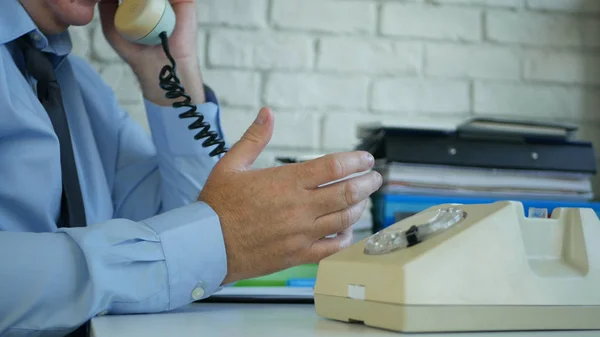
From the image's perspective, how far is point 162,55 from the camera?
1422 millimetres

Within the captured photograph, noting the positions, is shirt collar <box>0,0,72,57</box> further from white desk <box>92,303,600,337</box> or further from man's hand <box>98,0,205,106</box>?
white desk <box>92,303,600,337</box>

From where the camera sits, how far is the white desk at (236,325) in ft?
2.08

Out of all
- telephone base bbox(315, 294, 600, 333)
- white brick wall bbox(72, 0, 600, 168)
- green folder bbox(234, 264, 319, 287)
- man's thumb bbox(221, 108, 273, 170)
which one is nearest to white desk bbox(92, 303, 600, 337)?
telephone base bbox(315, 294, 600, 333)

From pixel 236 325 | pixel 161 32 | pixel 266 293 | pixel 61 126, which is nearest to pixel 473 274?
pixel 236 325

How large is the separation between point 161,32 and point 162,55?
9 centimetres

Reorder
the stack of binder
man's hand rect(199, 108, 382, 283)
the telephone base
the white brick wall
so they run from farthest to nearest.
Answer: the white brick wall, the stack of binder, man's hand rect(199, 108, 382, 283), the telephone base

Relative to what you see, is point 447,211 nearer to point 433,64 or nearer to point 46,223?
point 46,223

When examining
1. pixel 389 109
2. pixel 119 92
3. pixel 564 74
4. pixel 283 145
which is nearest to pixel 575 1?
pixel 564 74

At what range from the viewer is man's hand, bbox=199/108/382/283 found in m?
0.91

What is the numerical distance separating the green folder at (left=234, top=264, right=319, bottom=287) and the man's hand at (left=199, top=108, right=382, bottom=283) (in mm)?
293

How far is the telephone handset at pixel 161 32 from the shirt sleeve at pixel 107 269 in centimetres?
40

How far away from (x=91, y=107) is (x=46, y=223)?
1.25 feet

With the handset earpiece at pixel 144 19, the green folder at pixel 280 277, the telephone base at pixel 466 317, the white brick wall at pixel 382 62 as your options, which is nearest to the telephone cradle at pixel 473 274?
the telephone base at pixel 466 317

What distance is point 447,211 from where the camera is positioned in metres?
0.72
